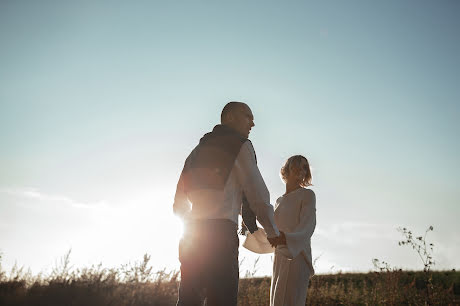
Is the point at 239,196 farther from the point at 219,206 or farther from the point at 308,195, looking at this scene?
the point at 308,195

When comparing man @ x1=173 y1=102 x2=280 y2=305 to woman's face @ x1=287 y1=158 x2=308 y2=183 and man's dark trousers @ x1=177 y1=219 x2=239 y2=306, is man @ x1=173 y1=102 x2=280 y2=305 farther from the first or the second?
woman's face @ x1=287 y1=158 x2=308 y2=183

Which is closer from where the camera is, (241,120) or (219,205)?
(219,205)

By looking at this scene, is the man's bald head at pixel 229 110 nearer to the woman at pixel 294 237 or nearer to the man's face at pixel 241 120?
the man's face at pixel 241 120

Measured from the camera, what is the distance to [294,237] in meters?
3.56

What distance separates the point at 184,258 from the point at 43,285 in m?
5.76

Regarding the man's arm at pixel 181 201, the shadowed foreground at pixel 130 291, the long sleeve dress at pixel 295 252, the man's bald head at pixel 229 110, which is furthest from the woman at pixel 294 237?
the shadowed foreground at pixel 130 291

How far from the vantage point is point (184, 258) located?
2760 mm

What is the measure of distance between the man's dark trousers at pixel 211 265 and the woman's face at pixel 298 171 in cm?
143

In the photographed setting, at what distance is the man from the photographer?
8.61ft

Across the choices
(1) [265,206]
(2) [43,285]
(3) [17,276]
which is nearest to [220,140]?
(1) [265,206]

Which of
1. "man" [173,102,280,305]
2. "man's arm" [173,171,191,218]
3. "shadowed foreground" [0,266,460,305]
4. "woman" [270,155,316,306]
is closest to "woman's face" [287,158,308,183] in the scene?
"woman" [270,155,316,306]

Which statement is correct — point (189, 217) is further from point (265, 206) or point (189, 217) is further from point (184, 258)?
point (265, 206)

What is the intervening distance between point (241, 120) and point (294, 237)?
121 cm

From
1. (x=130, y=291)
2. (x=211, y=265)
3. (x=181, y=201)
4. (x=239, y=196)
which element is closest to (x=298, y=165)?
(x=239, y=196)
